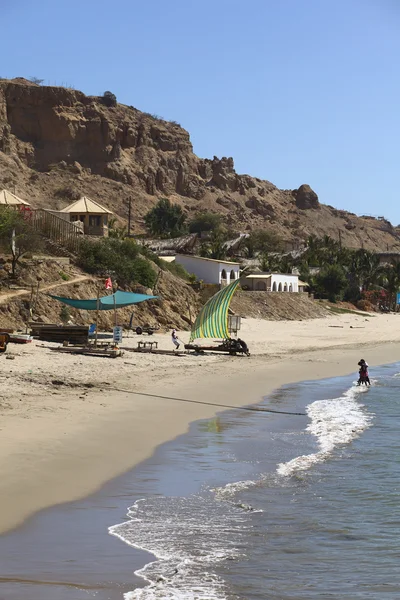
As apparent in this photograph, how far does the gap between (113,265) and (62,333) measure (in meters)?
10.7

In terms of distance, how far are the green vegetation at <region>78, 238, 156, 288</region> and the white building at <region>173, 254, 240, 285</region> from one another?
14.1m

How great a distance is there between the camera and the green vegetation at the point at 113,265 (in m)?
→ 37.6

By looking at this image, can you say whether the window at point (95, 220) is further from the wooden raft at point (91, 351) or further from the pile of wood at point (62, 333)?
the wooden raft at point (91, 351)

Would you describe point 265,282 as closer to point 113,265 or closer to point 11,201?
point 11,201

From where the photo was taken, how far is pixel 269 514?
396 inches

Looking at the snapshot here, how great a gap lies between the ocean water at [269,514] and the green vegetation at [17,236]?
2043 cm

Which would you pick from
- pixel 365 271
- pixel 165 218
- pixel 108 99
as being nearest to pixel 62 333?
pixel 365 271

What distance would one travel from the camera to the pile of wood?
2719 cm

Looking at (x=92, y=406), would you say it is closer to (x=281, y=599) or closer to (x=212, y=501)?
(x=212, y=501)

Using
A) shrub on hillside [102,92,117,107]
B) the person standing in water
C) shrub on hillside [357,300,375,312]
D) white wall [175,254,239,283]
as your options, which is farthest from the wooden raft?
shrub on hillside [102,92,117,107]

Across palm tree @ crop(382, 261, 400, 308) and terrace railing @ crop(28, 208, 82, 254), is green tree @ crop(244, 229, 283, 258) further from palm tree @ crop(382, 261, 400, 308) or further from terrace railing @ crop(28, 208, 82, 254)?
terrace railing @ crop(28, 208, 82, 254)

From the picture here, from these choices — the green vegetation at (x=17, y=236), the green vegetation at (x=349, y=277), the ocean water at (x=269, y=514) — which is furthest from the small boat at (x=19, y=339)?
the green vegetation at (x=349, y=277)

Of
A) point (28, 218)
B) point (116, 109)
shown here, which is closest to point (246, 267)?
point (28, 218)

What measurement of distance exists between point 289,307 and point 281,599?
47.6 metres
